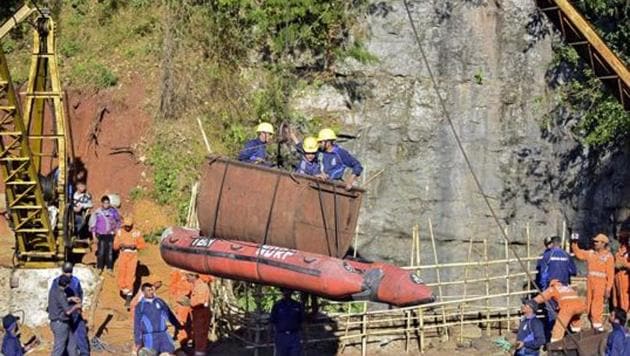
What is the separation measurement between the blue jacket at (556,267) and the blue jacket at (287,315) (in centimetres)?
422

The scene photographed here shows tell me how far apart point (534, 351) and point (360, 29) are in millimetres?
12325

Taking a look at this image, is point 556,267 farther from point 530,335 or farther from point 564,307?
point 530,335

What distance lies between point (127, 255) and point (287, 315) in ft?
17.0

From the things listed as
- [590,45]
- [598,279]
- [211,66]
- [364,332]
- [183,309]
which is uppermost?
[590,45]

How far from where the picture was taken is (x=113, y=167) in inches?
1051

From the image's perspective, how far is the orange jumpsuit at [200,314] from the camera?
18234 mm

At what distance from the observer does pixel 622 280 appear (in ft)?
64.8

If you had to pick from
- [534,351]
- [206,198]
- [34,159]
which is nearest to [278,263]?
[206,198]

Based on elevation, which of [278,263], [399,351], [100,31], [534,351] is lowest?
[399,351]

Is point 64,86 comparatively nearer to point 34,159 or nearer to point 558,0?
point 34,159

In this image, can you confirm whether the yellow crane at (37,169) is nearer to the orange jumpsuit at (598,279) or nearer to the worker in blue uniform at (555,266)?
the worker in blue uniform at (555,266)

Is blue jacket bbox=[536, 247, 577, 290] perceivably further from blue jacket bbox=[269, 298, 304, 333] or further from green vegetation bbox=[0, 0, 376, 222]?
green vegetation bbox=[0, 0, 376, 222]

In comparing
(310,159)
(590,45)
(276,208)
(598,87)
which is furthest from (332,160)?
(598,87)

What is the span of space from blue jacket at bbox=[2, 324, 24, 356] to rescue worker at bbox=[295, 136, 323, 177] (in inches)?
181
